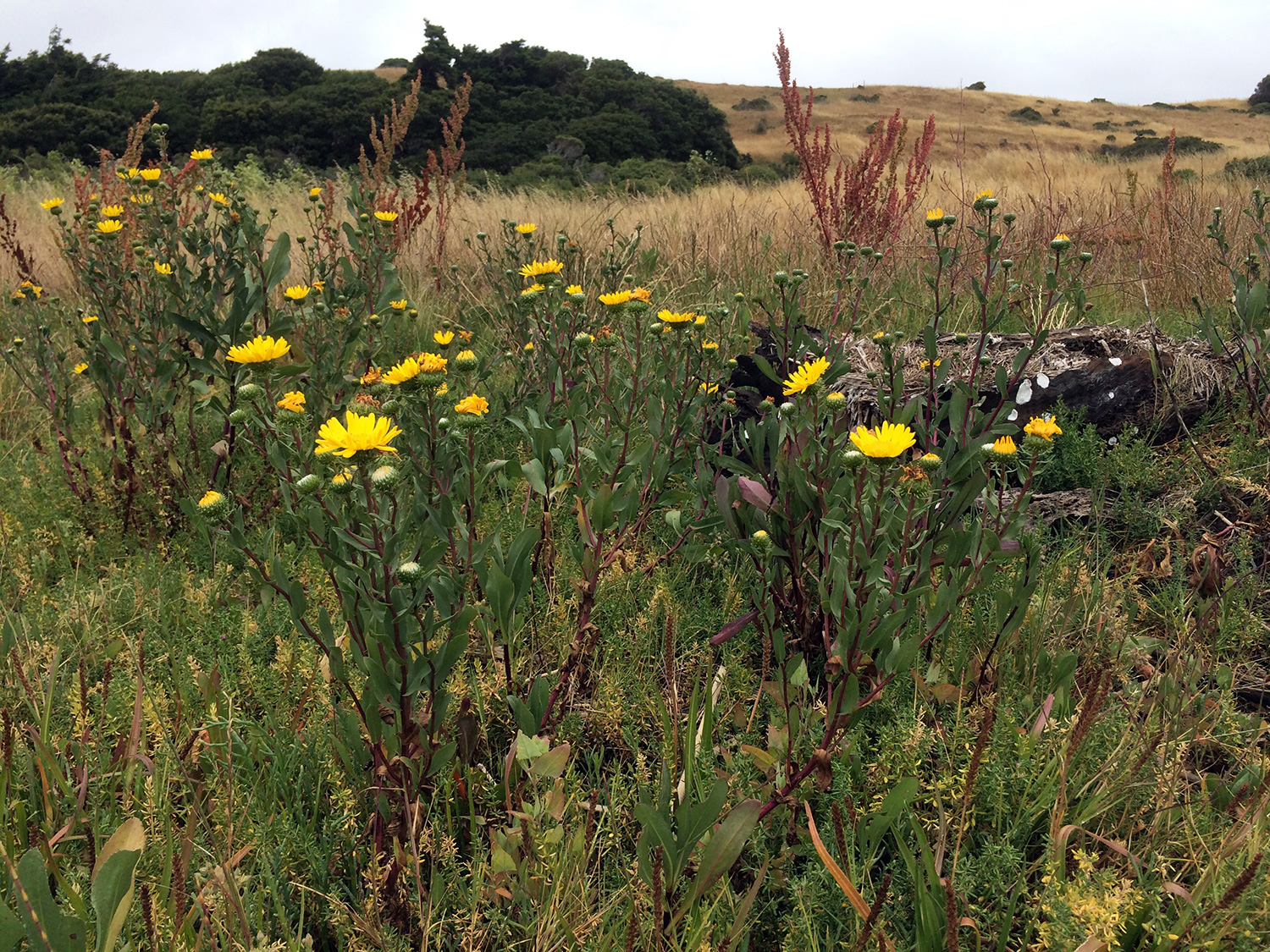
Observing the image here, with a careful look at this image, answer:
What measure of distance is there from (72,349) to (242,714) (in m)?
3.65

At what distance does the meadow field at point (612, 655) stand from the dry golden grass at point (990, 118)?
25.4 m

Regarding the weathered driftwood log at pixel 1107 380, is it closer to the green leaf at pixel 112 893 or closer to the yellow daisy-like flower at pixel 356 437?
the yellow daisy-like flower at pixel 356 437

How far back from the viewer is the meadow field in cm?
116

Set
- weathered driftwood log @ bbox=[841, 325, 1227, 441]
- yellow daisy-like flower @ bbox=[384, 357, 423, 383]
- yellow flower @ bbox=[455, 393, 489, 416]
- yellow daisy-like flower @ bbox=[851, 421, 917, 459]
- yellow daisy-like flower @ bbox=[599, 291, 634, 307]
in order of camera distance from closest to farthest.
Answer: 1. yellow daisy-like flower @ bbox=[851, 421, 917, 459]
2. yellow daisy-like flower @ bbox=[384, 357, 423, 383]
3. yellow flower @ bbox=[455, 393, 489, 416]
4. yellow daisy-like flower @ bbox=[599, 291, 634, 307]
5. weathered driftwood log @ bbox=[841, 325, 1227, 441]

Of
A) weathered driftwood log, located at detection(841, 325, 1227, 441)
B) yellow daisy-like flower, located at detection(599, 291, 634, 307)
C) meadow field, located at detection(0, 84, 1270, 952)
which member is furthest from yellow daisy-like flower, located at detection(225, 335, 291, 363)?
weathered driftwood log, located at detection(841, 325, 1227, 441)

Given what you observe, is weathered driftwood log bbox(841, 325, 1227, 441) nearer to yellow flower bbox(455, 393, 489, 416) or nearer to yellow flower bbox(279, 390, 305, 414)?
yellow flower bbox(455, 393, 489, 416)

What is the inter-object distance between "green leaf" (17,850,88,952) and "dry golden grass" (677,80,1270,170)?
2718cm

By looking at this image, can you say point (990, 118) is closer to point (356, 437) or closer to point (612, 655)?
point (612, 655)

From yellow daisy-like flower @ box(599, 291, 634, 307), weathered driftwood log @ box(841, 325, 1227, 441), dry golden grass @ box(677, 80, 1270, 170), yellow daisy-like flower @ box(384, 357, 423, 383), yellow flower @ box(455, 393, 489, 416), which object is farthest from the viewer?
dry golden grass @ box(677, 80, 1270, 170)

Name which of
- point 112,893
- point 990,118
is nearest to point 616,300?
point 112,893

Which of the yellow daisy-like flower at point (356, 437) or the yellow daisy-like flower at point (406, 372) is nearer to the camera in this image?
the yellow daisy-like flower at point (356, 437)

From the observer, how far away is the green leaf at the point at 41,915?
2.97 ft

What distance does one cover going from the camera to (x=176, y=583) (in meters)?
2.14

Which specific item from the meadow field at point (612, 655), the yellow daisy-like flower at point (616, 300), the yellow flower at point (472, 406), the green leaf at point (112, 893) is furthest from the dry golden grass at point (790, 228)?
Answer: the green leaf at point (112, 893)
